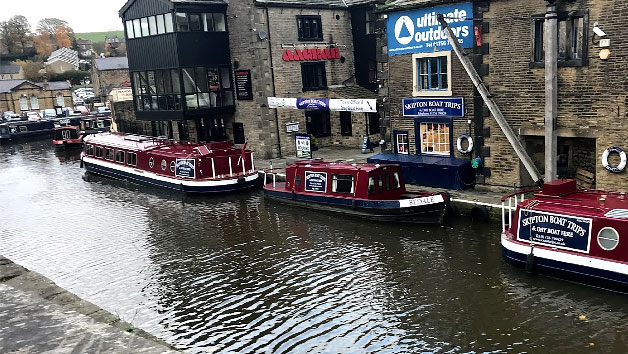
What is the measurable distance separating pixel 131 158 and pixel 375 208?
16810 millimetres

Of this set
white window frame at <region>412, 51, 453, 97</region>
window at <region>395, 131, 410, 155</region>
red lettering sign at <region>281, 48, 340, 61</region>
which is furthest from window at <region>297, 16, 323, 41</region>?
white window frame at <region>412, 51, 453, 97</region>

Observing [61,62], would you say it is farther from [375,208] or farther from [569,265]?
[569,265]

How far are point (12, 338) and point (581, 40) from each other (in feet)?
56.5

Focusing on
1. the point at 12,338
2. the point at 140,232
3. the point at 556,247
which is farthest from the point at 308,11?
the point at 12,338

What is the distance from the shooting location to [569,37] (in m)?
17.3

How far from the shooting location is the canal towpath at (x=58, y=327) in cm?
977

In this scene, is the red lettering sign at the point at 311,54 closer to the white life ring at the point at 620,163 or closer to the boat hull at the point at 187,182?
the boat hull at the point at 187,182

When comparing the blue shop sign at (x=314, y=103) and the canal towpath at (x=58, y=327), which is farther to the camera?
the blue shop sign at (x=314, y=103)

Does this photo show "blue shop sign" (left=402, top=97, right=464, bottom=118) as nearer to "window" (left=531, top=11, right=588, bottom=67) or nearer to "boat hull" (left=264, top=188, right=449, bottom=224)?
"window" (left=531, top=11, right=588, bottom=67)

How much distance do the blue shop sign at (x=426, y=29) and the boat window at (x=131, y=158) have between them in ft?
51.2

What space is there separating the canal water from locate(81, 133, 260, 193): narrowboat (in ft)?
7.28

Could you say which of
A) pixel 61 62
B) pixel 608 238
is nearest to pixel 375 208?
pixel 608 238

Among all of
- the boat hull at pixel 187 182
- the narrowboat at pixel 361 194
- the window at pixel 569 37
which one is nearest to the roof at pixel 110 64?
the boat hull at pixel 187 182

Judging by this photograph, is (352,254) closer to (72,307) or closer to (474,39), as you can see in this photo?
(72,307)
